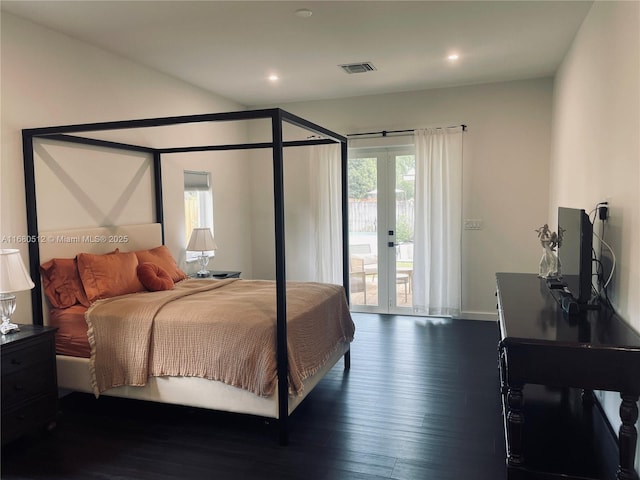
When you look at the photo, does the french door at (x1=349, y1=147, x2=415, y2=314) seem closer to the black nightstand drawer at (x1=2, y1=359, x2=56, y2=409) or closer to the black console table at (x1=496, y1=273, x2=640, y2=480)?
the black console table at (x1=496, y1=273, x2=640, y2=480)

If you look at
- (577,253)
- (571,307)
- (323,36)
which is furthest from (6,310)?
(577,253)

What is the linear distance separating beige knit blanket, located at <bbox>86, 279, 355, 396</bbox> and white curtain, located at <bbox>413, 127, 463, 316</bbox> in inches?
105

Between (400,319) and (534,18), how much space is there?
359 cm

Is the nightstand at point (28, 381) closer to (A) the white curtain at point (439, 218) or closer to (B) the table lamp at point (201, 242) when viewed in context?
(B) the table lamp at point (201, 242)

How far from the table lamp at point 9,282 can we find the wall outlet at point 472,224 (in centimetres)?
465

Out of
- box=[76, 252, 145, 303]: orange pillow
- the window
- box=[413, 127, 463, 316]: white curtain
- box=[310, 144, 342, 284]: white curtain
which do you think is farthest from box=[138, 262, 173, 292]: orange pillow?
box=[413, 127, 463, 316]: white curtain

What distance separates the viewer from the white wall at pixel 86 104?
10.6 feet

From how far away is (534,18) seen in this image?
11.6ft

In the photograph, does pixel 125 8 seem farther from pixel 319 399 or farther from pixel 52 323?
pixel 319 399

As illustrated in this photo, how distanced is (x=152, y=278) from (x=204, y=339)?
115cm

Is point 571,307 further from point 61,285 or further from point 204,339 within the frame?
point 61,285

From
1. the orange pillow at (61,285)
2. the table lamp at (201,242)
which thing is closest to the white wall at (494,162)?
the table lamp at (201,242)

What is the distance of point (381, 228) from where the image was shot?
20.1 feet

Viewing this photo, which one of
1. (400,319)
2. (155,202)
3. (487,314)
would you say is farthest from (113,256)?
(487,314)
